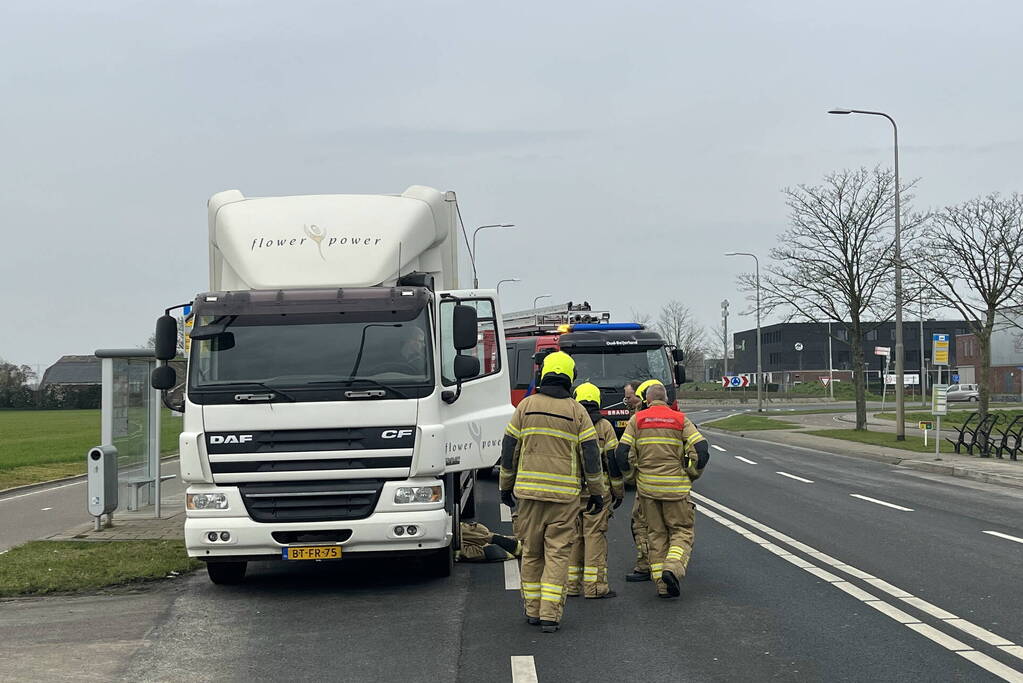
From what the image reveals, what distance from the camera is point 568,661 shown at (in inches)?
267

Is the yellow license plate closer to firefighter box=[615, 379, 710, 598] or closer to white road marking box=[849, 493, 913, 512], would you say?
firefighter box=[615, 379, 710, 598]

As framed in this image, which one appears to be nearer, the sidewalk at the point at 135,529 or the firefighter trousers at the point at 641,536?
the firefighter trousers at the point at 641,536

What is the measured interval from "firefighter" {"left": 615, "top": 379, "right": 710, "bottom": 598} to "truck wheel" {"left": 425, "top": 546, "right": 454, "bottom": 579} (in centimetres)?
180

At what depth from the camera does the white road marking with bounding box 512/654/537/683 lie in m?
6.35

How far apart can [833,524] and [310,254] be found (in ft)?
23.7

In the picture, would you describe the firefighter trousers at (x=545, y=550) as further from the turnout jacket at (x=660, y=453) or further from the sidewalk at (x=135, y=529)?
the sidewalk at (x=135, y=529)

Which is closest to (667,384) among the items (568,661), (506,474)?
(506,474)

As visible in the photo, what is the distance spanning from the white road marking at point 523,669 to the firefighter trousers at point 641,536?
2.54m

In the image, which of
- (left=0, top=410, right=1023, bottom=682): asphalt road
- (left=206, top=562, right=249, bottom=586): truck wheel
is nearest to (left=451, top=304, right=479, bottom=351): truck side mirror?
(left=0, top=410, right=1023, bottom=682): asphalt road

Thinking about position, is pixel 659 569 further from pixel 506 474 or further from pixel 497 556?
pixel 497 556

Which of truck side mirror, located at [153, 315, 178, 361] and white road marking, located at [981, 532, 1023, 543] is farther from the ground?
truck side mirror, located at [153, 315, 178, 361]

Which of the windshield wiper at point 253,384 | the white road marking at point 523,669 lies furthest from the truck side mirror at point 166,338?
the white road marking at point 523,669

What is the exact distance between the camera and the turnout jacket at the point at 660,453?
8.98 metres

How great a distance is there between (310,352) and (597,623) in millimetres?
3171
